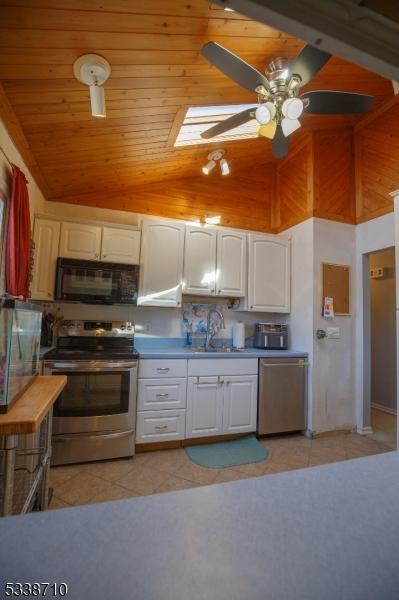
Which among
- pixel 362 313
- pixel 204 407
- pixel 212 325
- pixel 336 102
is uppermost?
pixel 336 102

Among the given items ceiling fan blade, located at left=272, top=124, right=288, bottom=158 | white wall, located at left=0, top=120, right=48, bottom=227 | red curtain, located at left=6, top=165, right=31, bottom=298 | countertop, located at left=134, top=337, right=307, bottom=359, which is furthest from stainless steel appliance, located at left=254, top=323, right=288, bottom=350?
white wall, located at left=0, top=120, right=48, bottom=227

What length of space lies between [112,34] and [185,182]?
82.3 inches

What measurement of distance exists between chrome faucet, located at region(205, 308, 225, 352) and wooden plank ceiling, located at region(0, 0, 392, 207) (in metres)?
1.73

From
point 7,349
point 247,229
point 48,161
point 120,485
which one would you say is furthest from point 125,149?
point 120,485

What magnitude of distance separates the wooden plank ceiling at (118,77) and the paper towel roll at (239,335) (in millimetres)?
1955

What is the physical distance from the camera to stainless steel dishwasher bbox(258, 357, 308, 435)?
296cm

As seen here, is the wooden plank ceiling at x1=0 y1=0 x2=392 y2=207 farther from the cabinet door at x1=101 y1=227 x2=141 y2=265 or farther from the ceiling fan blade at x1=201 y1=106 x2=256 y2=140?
the cabinet door at x1=101 y1=227 x2=141 y2=265

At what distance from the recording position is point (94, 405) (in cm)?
243

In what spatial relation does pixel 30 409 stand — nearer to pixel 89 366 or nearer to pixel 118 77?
pixel 89 366

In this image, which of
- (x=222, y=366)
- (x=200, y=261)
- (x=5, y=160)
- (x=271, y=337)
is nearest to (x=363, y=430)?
(x=271, y=337)

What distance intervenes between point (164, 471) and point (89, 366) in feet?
3.45

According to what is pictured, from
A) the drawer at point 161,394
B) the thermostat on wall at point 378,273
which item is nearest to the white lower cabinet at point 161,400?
the drawer at point 161,394

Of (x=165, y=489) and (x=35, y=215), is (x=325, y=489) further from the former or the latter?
(x=35, y=215)

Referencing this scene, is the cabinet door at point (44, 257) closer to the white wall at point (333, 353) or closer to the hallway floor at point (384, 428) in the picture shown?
the white wall at point (333, 353)
